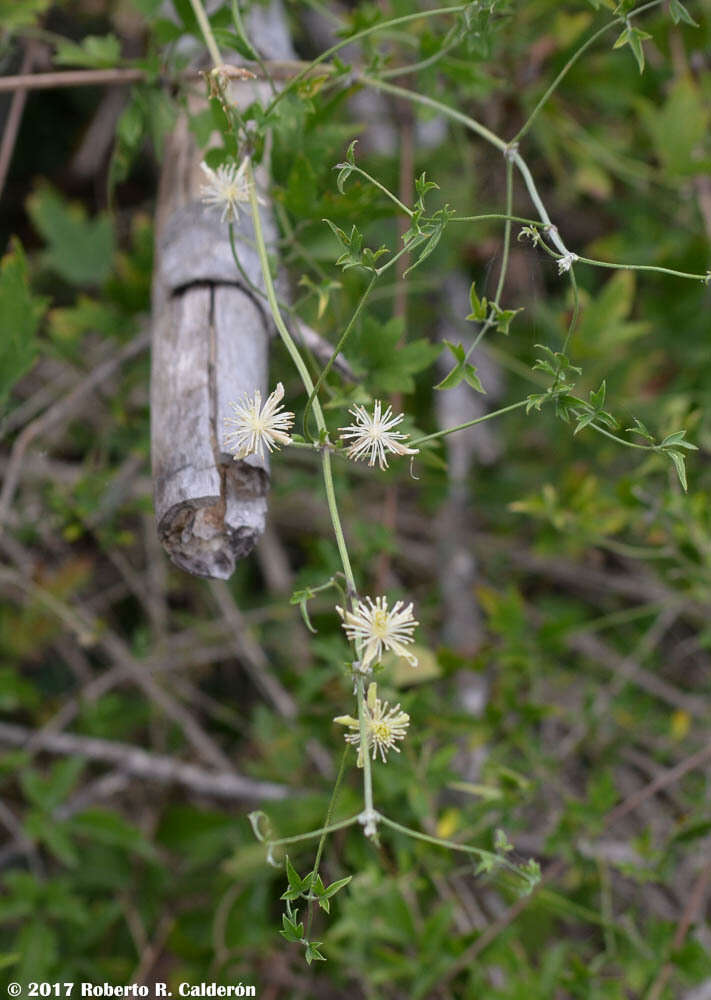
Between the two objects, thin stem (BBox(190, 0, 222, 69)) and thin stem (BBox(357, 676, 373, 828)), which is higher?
thin stem (BBox(190, 0, 222, 69))

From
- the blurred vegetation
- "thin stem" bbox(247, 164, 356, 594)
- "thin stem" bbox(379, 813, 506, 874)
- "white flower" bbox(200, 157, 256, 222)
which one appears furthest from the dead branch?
"white flower" bbox(200, 157, 256, 222)

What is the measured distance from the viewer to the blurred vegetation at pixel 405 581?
4.91ft

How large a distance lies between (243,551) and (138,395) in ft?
3.94

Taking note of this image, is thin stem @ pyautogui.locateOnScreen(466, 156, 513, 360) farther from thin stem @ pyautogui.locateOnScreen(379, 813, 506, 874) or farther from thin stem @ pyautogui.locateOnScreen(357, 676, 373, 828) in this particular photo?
thin stem @ pyautogui.locateOnScreen(379, 813, 506, 874)

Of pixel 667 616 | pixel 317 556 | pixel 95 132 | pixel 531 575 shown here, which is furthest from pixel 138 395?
pixel 667 616

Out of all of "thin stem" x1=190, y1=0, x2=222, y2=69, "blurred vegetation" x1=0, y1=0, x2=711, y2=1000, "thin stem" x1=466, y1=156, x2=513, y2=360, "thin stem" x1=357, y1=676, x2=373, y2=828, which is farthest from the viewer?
"blurred vegetation" x1=0, y1=0, x2=711, y2=1000

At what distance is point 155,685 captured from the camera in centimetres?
199

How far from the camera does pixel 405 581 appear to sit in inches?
94.7

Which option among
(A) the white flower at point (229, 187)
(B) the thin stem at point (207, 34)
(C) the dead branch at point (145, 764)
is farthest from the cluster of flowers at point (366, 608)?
(C) the dead branch at point (145, 764)

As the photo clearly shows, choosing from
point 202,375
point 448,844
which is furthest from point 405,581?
point 448,844

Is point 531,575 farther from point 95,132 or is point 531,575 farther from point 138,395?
point 95,132

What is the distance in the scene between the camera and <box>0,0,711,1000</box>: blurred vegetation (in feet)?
4.91

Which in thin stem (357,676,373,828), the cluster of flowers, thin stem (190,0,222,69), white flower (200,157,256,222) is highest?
thin stem (190,0,222,69)

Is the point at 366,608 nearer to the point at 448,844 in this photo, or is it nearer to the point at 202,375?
the point at 448,844
